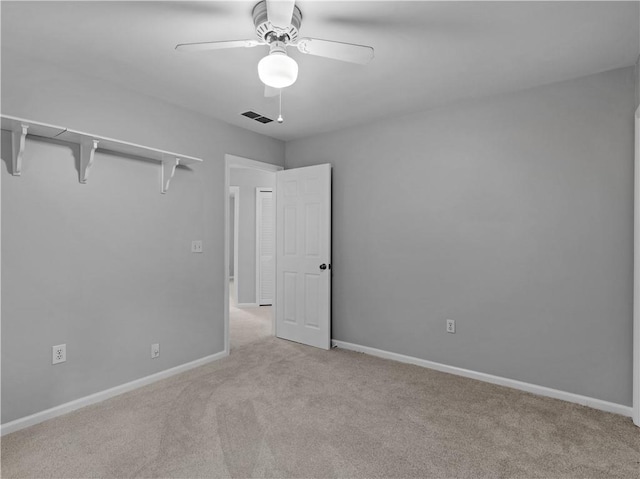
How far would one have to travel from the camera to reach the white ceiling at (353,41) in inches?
73.6

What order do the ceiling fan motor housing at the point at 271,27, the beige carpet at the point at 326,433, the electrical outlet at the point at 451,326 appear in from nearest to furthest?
the ceiling fan motor housing at the point at 271,27
the beige carpet at the point at 326,433
the electrical outlet at the point at 451,326

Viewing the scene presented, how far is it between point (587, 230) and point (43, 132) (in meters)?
3.88

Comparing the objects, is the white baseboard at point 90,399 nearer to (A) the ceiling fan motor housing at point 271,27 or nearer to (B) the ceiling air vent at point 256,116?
(B) the ceiling air vent at point 256,116

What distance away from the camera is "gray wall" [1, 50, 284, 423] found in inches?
91.0

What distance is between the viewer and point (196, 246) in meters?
3.39

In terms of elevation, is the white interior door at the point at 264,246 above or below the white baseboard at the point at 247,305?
above

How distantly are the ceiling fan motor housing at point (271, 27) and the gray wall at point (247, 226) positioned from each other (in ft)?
14.8

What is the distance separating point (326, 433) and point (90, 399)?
181 cm

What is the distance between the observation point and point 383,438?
7.16 ft

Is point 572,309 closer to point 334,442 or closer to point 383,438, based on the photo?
point 383,438

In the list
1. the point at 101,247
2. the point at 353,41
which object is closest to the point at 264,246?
the point at 101,247

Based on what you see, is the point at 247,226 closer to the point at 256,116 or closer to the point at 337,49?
the point at 256,116

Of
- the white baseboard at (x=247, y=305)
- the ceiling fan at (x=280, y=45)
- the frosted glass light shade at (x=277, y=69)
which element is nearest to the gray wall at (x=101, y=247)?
the ceiling fan at (x=280, y=45)

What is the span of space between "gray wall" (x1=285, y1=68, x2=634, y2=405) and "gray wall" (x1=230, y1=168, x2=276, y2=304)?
9.06 ft
